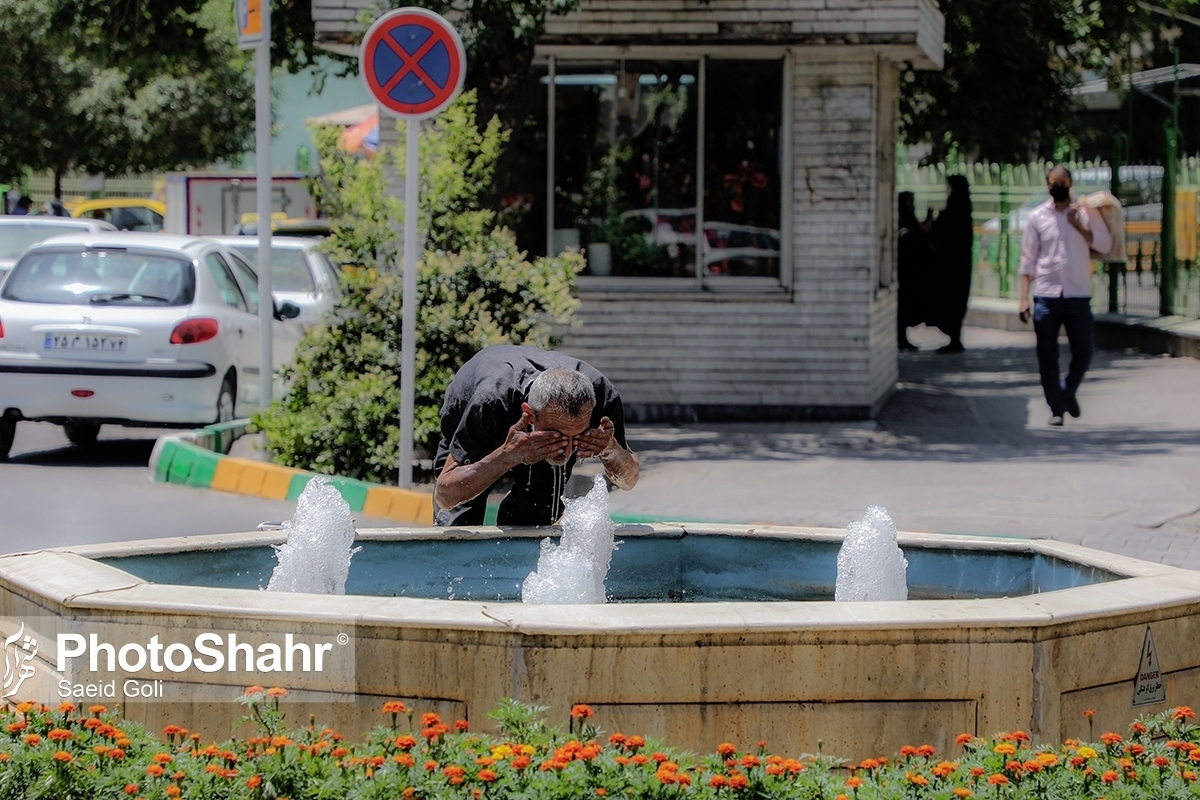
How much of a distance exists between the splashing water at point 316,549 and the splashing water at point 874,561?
1578 millimetres

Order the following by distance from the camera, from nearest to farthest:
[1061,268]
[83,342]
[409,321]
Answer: [409,321], [83,342], [1061,268]

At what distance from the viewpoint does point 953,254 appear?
21.0 m

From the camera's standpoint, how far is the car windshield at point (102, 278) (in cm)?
1234

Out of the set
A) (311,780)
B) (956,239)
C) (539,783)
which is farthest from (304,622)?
(956,239)

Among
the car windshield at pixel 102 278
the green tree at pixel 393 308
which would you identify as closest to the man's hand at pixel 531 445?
the green tree at pixel 393 308

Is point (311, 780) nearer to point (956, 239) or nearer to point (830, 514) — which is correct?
point (830, 514)

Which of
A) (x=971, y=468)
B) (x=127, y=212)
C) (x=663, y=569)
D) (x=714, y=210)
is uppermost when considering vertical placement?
(x=127, y=212)

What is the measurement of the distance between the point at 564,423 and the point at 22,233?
14.9 meters

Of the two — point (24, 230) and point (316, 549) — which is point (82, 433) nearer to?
A: point (24, 230)

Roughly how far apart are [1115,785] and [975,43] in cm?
1775

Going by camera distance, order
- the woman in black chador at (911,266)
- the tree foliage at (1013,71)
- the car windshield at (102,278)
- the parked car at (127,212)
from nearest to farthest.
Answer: the car windshield at (102,278) → the tree foliage at (1013,71) → the woman in black chador at (911,266) → the parked car at (127,212)

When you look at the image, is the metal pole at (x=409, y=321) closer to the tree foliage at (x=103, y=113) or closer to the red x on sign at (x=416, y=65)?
the red x on sign at (x=416, y=65)

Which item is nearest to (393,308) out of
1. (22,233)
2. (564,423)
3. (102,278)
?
(102,278)

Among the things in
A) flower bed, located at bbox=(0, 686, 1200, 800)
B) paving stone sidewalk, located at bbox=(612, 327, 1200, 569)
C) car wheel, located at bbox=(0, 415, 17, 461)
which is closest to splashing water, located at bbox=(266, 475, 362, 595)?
flower bed, located at bbox=(0, 686, 1200, 800)
